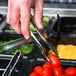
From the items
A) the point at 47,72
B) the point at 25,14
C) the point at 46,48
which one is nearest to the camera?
the point at 25,14

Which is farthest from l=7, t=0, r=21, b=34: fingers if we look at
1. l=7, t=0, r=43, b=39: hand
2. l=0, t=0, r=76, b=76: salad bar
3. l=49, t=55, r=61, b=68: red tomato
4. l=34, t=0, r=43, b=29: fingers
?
l=49, t=55, r=61, b=68: red tomato

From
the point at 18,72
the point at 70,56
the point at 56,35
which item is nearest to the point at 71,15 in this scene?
the point at 56,35

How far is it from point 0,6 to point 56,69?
5.79 ft

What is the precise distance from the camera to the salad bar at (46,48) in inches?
60.4

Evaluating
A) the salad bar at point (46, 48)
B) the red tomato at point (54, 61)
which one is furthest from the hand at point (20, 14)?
the red tomato at point (54, 61)

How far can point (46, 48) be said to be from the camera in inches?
82.9

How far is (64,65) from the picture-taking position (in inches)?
72.5

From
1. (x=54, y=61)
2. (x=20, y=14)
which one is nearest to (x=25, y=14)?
(x=20, y=14)

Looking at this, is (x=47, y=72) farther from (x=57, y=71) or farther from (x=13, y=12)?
(x=13, y=12)

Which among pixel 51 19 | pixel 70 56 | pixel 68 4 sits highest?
pixel 68 4

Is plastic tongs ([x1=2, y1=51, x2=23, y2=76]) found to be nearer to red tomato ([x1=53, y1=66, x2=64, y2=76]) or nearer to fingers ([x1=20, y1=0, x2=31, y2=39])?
red tomato ([x1=53, y1=66, x2=64, y2=76])

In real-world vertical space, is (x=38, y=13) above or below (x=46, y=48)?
above

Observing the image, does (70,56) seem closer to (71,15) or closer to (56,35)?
(56,35)

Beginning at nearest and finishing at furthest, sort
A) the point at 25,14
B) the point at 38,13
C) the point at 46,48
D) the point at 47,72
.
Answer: the point at 25,14 → the point at 38,13 → the point at 47,72 → the point at 46,48
